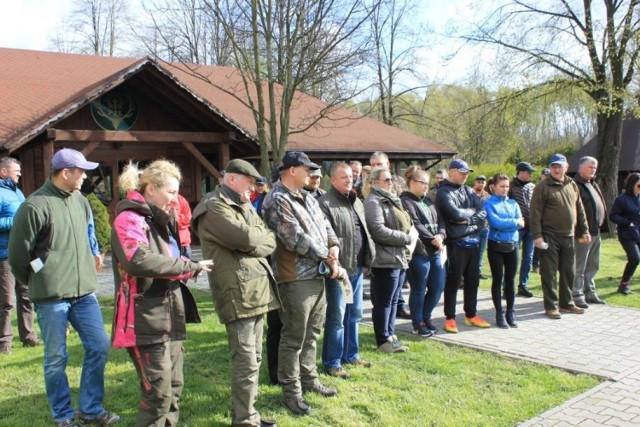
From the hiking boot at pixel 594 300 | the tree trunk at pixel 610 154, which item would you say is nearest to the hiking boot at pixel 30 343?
the hiking boot at pixel 594 300

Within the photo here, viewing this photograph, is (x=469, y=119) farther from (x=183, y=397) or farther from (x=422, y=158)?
(x=183, y=397)

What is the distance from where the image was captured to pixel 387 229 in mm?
5332

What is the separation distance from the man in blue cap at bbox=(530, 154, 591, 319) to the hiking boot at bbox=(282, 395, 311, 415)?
4.08 metres

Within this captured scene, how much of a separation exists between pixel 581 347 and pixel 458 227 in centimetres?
174

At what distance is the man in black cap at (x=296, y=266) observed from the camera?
163 inches

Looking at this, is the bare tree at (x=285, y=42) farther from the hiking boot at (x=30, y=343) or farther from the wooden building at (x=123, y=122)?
the hiking boot at (x=30, y=343)

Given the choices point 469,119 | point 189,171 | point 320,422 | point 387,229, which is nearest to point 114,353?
point 320,422

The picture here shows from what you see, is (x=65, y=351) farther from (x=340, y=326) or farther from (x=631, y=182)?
(x=631, y=182)

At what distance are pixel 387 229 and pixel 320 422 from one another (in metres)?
1.99

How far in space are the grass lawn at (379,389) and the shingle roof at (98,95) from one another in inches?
286

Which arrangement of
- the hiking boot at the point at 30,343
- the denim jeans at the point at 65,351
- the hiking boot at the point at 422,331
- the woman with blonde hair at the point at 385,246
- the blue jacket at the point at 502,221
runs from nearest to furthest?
the denim jeans at the point at 65,351, the woman with blonde hair at the point at 385,246, the hiking boot at the point at 30,343, the hiking boot at the point at 422,331, the blue jacket at the point at 502,221

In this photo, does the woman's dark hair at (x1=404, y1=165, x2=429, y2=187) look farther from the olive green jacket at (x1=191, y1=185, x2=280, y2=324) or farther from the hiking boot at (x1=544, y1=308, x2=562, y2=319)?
the olive green jacket at (x1=191, y1=185, x2=280, y2=324)

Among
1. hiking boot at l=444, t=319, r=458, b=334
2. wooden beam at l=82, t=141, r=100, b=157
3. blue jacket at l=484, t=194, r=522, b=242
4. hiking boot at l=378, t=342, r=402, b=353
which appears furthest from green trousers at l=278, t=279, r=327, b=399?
wooden beam at l=82, t=141, r=100, b=157

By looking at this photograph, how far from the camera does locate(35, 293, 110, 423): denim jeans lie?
12.4 feet
